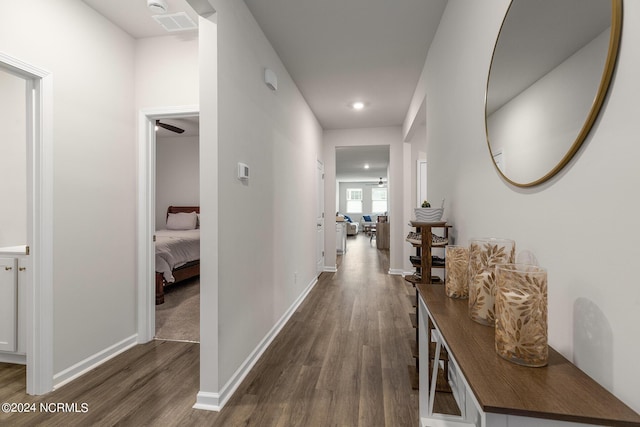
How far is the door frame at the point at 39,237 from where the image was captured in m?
1.86

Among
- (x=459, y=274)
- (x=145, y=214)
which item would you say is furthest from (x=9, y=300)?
(x=459, y=274)

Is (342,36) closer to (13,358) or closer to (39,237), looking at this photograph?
(39,237)

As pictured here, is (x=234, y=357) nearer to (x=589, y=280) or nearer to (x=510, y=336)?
(x=510, y=336)

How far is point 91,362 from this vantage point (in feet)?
7.16

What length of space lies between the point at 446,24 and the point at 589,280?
211 centimetres

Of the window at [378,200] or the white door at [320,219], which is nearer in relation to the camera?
the white door at [320,219]

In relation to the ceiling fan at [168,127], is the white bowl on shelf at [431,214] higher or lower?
lower

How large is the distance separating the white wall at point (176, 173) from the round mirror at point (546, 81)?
246 inches

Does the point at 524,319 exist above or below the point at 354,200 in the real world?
below

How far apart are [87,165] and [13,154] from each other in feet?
2.21

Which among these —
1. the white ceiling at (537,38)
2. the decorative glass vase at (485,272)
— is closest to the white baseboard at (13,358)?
the decorative glass vase at (485,272)

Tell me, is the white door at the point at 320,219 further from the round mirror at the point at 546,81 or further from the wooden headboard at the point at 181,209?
the round mirror at the point at 546,81

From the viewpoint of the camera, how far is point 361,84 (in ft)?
11.8

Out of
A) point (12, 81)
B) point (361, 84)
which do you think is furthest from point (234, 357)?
point (361, 84)
